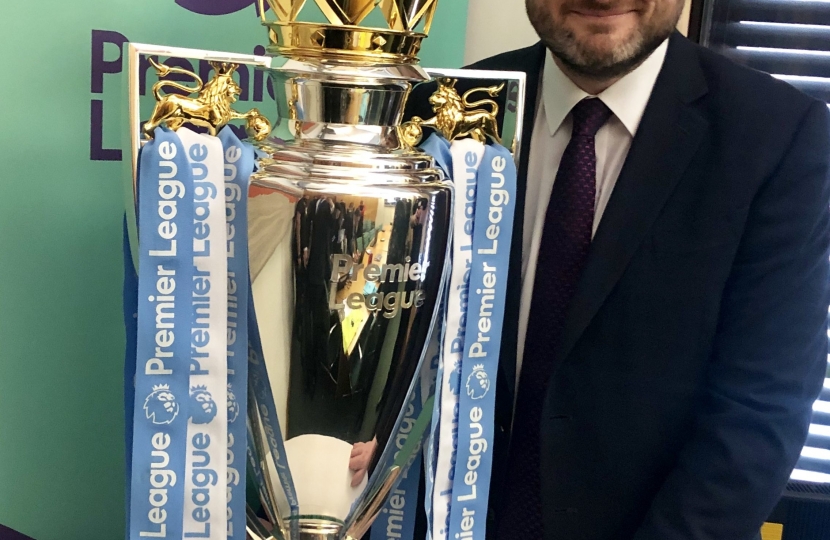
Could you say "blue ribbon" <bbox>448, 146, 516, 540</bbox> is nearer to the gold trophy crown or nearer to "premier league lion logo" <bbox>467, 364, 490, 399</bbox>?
"premier league lion logo" <bbox>467, 364, 490, 399</bbox>

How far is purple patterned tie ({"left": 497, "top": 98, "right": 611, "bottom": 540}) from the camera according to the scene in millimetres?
907

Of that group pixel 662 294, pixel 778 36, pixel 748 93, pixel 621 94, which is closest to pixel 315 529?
pixel 662 294

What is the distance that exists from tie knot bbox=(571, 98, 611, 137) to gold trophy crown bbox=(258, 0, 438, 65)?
0.36 m

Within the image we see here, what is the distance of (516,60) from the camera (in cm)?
106

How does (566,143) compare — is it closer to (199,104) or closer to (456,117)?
(456,117)

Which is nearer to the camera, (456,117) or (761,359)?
(456,117)

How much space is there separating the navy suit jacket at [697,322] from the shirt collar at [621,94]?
2 cm

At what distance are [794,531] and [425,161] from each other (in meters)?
1.13

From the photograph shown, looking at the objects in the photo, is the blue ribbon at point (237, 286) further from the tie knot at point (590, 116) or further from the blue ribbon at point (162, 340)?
the tie knot at point (590, 116)

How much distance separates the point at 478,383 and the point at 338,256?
213mm

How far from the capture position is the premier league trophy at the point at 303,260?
582 millimetres

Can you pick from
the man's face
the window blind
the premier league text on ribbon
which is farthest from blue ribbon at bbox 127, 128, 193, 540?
the window blind

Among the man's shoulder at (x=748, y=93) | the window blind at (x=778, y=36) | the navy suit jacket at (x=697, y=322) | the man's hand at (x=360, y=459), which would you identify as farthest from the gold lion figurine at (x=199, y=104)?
the window blind at (x=778, y=36)

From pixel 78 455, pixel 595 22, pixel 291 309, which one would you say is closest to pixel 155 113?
pixel 291 309
